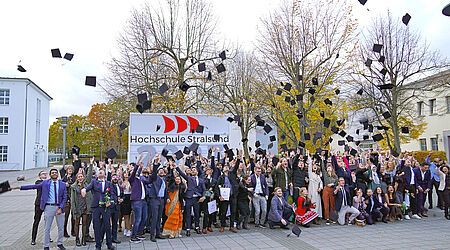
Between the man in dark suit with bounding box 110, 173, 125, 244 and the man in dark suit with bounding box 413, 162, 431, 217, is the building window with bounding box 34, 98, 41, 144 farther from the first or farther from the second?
the man in dark suit with bounding box 413, 162, 431, 217

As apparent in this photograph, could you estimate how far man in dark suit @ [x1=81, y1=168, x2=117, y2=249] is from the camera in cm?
708

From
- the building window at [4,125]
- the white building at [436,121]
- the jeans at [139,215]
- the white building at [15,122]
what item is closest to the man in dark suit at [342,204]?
the jeans at [139,215]

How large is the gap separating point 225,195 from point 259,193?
3.95 feet

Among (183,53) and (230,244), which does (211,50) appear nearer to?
(183,53)

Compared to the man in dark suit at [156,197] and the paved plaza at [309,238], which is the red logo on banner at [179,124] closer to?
the paved plaza at [309,238]

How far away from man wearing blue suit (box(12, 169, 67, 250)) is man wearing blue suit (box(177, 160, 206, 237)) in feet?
9.29

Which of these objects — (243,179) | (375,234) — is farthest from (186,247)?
(375,234)

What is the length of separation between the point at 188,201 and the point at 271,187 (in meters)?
2.95

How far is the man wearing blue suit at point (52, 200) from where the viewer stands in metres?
7.03

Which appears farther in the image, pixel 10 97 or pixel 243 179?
pixel 10 97

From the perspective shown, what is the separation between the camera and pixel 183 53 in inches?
818

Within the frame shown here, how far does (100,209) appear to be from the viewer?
7.13 meters

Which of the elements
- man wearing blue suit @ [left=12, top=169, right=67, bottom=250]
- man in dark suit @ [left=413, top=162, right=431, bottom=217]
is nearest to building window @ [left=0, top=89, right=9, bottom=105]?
man wearing blue suit @ [left=12, top=169, right=67, bottom=250]

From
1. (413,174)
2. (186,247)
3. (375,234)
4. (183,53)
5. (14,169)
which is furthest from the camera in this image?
(14,169)
